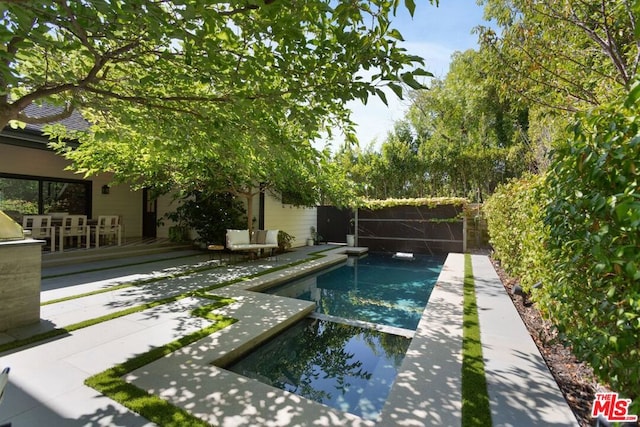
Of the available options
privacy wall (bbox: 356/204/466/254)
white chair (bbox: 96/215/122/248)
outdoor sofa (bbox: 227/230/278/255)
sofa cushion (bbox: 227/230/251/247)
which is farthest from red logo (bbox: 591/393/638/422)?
privacy wall (bbox: 356/204/466/254)

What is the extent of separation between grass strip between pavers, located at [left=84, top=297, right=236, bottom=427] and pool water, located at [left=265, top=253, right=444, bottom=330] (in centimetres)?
340

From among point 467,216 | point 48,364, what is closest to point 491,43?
point 48,364

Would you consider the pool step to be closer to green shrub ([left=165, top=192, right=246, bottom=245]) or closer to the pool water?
the pool water

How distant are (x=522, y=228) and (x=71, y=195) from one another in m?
14.0

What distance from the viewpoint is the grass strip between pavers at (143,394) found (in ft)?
8.08

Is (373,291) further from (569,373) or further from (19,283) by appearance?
(19,283)

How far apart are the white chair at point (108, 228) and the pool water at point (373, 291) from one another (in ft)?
21.9

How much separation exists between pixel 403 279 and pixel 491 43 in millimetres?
6603

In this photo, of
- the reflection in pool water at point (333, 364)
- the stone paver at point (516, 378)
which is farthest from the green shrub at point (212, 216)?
the stone paver at point (516, 378)

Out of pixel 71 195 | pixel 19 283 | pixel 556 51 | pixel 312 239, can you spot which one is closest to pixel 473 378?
pixel 556 51

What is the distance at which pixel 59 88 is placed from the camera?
10.5ft

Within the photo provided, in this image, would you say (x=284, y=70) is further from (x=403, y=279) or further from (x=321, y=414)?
(x=403, y=279)

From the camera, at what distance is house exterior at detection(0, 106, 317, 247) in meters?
9.36

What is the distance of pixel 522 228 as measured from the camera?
5.21 m
